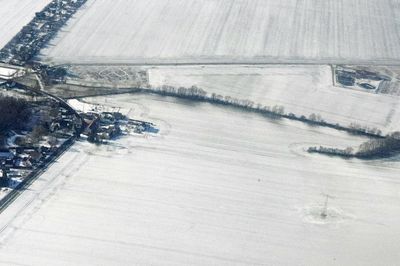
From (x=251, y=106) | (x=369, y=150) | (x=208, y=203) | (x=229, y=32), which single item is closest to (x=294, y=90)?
(x=251, y=106)

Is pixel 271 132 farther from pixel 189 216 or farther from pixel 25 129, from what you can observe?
pixel 25 129

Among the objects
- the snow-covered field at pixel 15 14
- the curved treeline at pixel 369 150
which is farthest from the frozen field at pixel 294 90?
the snow-covered field at pixel 15 14

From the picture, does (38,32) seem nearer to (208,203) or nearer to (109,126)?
(109,126)

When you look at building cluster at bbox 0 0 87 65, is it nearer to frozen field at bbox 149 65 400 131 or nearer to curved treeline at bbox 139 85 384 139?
frozen field at bbox 149 65 400 131

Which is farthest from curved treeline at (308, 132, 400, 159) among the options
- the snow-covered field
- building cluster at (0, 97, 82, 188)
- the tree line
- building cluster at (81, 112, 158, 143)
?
the snow-covered field

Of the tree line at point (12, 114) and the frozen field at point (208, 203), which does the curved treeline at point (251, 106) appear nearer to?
the frozen field at point (208, 203)

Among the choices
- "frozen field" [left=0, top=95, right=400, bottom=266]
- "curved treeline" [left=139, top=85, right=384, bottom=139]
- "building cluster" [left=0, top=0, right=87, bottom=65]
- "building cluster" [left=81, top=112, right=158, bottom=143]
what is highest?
"building cluster" [left=0, top=0, right=87, bottom=65]
